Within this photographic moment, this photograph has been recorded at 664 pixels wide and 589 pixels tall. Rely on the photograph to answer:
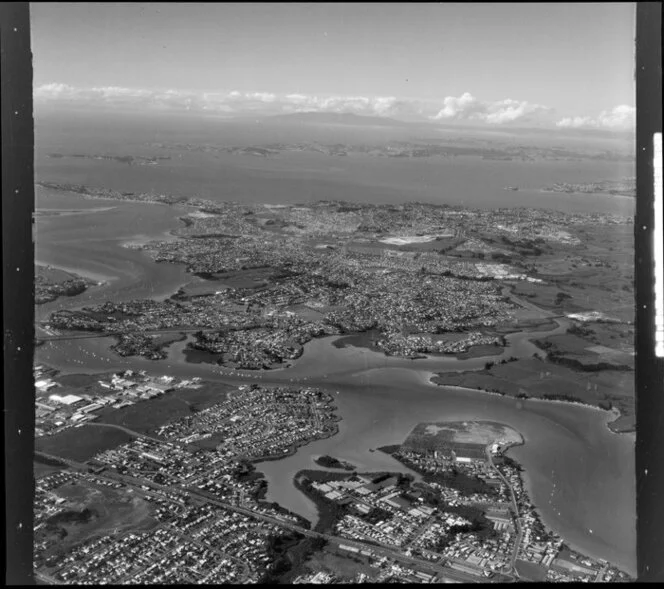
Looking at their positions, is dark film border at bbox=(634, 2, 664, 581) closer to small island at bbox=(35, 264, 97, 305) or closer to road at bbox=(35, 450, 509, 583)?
road at bbox=(35, 450, 509, 583)

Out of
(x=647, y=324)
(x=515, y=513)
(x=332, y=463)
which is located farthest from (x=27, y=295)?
(x=515, y=513)

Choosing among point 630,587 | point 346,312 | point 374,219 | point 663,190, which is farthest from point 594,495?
point 374,219

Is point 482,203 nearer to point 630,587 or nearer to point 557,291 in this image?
point 557,291

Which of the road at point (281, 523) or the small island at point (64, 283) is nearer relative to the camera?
the road at point (281, 523)

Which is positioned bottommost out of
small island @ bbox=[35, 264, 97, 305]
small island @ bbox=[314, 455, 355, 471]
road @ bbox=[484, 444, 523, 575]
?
road @ bbox=[484, 444, 523, 575]

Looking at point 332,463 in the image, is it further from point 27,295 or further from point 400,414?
point 27,295

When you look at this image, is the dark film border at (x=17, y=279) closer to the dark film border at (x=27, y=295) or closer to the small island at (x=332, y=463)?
the dark film border at (x=27, y=295)

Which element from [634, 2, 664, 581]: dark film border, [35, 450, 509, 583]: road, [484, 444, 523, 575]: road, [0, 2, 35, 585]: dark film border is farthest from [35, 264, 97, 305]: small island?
[634, 2, 664, 581]: dark film border

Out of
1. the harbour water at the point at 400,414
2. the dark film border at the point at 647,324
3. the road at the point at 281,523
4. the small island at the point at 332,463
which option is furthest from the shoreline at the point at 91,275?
the dark film border at the point at 647,324

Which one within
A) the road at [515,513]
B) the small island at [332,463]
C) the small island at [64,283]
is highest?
the small island at [64,283]

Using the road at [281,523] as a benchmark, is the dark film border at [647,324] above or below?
above

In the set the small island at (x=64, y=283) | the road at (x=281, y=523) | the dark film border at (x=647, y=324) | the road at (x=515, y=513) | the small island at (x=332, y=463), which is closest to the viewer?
the dark film border at (x=647, y=324)
